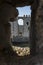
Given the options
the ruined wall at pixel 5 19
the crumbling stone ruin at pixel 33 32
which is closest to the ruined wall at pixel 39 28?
the crumbling stone ruin at pixel 33 32

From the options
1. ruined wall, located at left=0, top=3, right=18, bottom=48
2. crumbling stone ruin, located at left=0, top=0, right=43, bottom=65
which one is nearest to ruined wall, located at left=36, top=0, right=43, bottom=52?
crumbling stone ruin, located at left=0, top=0, right=43, bottom=65

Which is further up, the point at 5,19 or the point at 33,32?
the point at 5,19

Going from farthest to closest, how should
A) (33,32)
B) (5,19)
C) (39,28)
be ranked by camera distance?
(5,19) < (33,32) < (39,28)

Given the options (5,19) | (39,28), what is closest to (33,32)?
(39,28)

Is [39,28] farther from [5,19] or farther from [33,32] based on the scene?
[5,19]

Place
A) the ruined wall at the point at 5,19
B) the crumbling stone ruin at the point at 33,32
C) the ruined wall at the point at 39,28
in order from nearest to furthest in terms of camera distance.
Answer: the crumbling stone ruin at the point at 33,32
the ruined wall at the point at 39,28
the ruined wall at the point at 5,19

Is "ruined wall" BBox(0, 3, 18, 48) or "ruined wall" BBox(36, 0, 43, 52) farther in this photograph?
"ruined wall" BBox(0, 3, 18, 48)

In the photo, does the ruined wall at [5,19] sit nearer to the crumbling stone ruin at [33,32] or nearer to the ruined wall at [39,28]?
the crumbling stone ruin at [33,32]

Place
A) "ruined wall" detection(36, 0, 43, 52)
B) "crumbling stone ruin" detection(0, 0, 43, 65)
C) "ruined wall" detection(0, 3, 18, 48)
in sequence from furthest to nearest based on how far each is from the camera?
1. "ruined wall" detection(0, 3, 18, 48)
2. "ruined wall" detection(36, 0, 43, 52)
3. "crumbling stone ruin" detection(0, 0, 43, 65)

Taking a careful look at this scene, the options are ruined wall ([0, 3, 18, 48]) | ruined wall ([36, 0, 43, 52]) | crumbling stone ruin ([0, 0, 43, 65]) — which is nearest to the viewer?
crumbling stone ruin ([0, 0, 43, 65])

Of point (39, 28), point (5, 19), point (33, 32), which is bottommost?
point (33, 32)

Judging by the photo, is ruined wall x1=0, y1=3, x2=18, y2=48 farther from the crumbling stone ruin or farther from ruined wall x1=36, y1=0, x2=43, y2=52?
ruined wall x1=36, y1=0, x2=43, y2=52

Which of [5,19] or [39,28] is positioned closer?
[39,28]

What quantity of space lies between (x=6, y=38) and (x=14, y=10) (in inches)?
33.7
